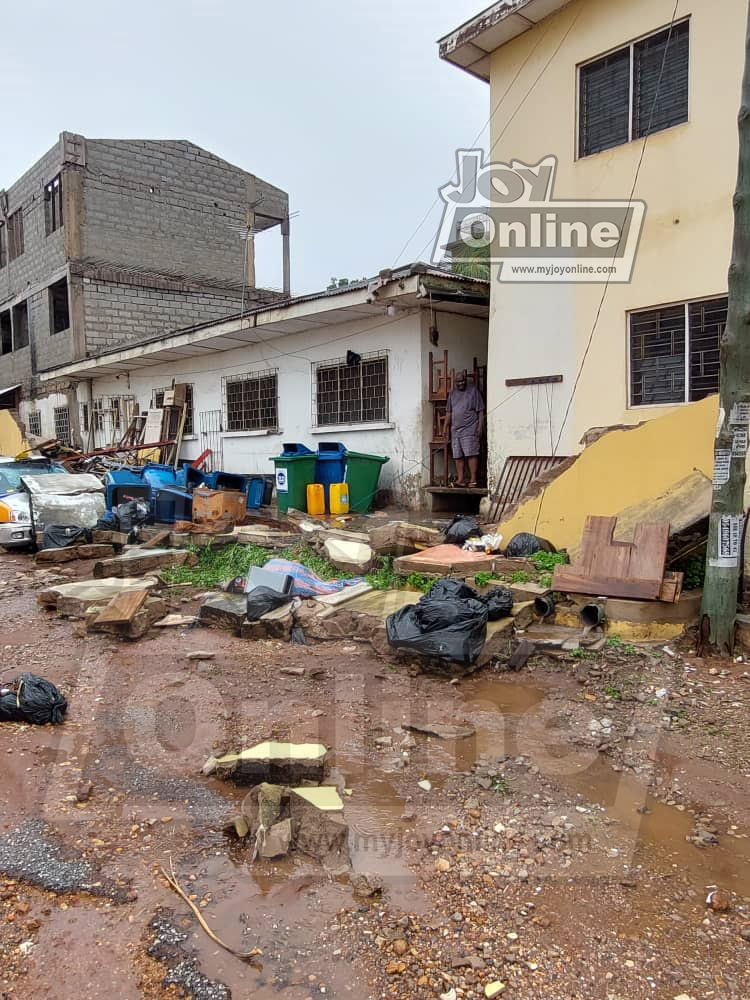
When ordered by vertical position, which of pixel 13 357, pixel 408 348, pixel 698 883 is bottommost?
pixel 698 883

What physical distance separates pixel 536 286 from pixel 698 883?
7.18 m

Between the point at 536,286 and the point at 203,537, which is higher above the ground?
the point at 536,286

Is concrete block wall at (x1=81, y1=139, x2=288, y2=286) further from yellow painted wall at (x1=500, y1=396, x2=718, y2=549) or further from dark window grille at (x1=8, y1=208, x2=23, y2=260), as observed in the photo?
yellow painted wall at (x1=500, y1=396, x2=718, y2=549)

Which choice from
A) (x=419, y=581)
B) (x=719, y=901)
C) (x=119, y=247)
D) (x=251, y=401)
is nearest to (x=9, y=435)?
(x=119, y=247)

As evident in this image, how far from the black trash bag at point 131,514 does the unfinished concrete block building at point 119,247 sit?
994 cm

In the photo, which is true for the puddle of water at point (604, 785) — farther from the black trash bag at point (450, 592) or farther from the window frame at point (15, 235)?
the window frame at point (15, 235)

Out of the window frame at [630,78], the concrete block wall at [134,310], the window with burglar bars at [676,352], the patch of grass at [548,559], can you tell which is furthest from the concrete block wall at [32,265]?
the patch of grass at [548,559]

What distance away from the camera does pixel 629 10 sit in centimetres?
756

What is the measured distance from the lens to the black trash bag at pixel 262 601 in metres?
5.90

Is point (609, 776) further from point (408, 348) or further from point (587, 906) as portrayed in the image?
point (408, 348)

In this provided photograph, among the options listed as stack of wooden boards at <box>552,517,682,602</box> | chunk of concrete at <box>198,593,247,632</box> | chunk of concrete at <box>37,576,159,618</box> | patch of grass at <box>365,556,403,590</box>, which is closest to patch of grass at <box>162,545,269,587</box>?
chunk of concrete at <box>37,576,159,618</box>

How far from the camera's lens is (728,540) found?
4.82 metres

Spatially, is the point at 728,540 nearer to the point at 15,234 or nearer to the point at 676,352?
the point at 676,352

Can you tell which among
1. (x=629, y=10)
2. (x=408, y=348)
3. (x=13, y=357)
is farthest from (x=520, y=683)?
(x=13, y=357)
